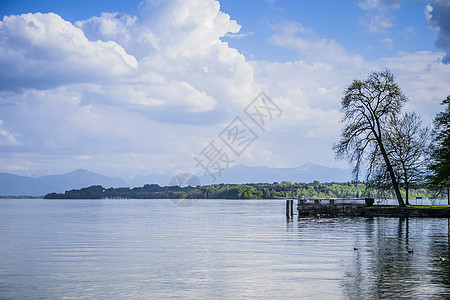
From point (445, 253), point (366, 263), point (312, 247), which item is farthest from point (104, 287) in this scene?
point (445, 253)

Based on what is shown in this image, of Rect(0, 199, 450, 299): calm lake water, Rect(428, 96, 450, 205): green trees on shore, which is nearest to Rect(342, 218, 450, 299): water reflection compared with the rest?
Rect(0, 199, 450, 299): calm lake water

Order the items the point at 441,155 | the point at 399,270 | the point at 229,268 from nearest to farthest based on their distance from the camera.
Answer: the point at 399,270, the point at 229,268, the point at 441,155

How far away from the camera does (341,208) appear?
66.2 meters

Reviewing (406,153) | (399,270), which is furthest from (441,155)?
(399,270)

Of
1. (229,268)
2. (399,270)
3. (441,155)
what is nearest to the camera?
(399,270)

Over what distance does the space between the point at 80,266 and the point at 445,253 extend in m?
18.6

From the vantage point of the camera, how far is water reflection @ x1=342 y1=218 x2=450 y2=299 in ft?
53.0

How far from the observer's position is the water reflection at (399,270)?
16156 millimetres

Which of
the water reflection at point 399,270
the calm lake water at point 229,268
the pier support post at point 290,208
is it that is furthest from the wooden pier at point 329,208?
the water reflection at point 399,270

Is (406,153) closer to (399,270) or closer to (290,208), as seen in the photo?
(290,208)

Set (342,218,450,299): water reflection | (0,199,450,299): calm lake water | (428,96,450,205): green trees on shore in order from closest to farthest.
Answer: (342,218,450,299): water reflection
(0,199,450,299): calm lake water
(428,96,450,205): green trees on shore

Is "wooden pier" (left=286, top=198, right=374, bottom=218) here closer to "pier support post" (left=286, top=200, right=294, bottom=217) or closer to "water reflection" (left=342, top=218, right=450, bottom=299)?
"pier support post" (left=286, top=200, right=294, bottom=217)

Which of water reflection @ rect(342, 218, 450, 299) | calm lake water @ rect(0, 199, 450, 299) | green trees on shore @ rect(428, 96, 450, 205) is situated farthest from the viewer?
green trees on shore @ rect(428, 96, 450, 205)

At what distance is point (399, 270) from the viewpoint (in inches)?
798
